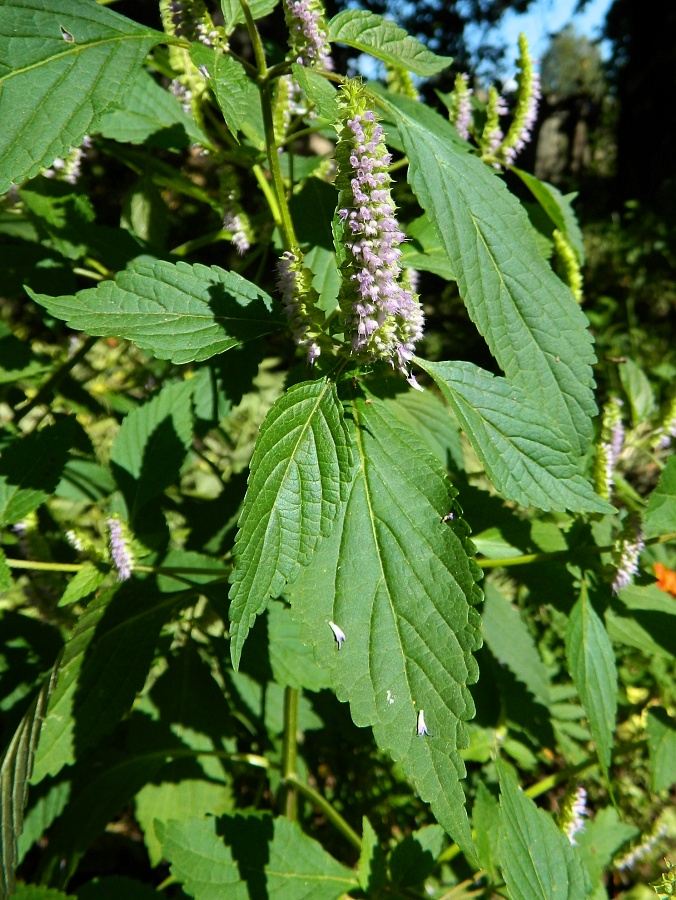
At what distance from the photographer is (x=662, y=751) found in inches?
63.5

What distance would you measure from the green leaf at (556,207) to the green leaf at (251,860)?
1.41 meters

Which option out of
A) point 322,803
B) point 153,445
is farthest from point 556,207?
point 322,803

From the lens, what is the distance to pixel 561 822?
1664 millimetres

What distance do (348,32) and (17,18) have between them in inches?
20.2

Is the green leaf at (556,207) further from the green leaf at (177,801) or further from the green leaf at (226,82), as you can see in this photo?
the green leaf at (177,801)

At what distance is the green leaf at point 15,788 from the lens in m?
1.26

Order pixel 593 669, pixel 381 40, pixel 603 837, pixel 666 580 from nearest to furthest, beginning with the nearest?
1. pixel 381 40
2. pixel 593 669
3. pixel 603 837
4. pixel 666 580

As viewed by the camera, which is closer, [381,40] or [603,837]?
[381,40]

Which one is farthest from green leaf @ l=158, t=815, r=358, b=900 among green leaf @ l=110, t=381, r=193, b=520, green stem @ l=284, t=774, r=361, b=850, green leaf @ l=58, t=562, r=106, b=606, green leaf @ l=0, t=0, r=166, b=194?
green leaf @ l=0, t=0, r=166, b=194

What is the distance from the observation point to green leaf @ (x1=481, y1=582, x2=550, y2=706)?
174 centimetres

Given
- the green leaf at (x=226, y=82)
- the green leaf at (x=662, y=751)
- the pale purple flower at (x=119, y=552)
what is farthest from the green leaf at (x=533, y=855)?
the green leaf at (x=226, y=82)

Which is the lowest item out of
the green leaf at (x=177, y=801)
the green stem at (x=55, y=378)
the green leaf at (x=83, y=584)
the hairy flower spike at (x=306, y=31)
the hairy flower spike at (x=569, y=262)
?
the green leaf at (x=177, y=801)

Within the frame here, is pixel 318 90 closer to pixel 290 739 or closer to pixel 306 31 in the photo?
pixel 306 31

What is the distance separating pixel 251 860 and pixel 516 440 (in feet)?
3.36
